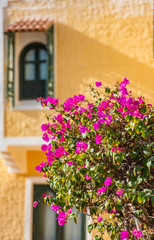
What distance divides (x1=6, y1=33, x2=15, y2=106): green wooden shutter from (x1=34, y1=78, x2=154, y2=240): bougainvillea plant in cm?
438

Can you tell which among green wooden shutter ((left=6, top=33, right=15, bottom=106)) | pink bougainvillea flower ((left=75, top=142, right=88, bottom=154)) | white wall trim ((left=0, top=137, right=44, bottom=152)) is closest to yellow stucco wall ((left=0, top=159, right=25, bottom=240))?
white wall trim ((left=0, top=137, right=44, bottom=152))

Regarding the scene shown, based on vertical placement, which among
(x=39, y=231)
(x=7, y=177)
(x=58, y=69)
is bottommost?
(x=39, y=231)

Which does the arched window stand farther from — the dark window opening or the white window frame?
the dark window opening

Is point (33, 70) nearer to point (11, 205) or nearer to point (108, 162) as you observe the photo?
point (11, 205)

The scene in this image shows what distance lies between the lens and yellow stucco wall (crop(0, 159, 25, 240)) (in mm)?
11789

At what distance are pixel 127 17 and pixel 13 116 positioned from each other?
334 centimetres

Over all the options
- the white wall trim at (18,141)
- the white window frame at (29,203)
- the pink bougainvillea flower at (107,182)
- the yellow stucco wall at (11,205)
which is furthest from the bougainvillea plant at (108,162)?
the yellow stucco wall at (11,205)

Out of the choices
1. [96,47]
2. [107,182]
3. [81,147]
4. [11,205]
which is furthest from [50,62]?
[107,182]

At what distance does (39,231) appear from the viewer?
39.1 feet

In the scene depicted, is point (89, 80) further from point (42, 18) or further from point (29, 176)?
point (29, 176)

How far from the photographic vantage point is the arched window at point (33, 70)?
1158cm

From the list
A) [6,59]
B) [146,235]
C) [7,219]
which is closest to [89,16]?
[6,59]

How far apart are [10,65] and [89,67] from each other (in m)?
1.83

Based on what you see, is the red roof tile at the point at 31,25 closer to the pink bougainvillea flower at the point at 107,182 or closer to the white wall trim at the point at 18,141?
the white wall trim at the point at 18,141
